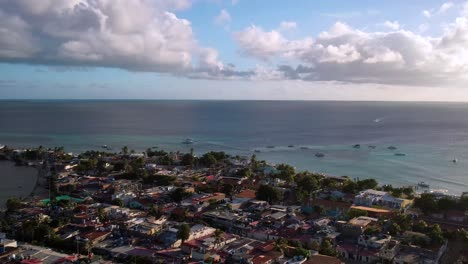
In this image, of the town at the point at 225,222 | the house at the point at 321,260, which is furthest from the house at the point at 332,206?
the house at the point at 321,260

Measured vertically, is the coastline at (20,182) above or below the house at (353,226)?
below

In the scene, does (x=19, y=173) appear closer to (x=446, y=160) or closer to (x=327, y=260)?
(x=327, y=260)

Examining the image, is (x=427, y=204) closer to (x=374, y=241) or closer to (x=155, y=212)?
(x=374, y=241)

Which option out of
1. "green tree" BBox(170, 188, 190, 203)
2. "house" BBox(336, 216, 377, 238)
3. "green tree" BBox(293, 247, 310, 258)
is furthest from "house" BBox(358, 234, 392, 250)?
"green tree" BBox(170, 188, 190, 203)

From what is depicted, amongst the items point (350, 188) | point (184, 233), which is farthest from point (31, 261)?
point (350, 188)

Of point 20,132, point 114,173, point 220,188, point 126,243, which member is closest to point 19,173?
point 114,173

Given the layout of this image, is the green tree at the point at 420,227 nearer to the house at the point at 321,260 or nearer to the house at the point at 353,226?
the house at the point at 353,226

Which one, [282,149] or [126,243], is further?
[282,149]

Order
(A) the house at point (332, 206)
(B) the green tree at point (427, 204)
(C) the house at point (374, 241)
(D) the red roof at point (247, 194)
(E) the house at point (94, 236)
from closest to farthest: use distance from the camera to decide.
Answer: (E) the house at point (94, 236)
(C) the house at point (374, 241)
(A) the house at point (332, 206)
(B) the green tree at point (427, 204)
(D) the red roof at point (247, 194)

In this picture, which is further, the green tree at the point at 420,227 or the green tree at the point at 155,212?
the green tree at the point at 155,212
